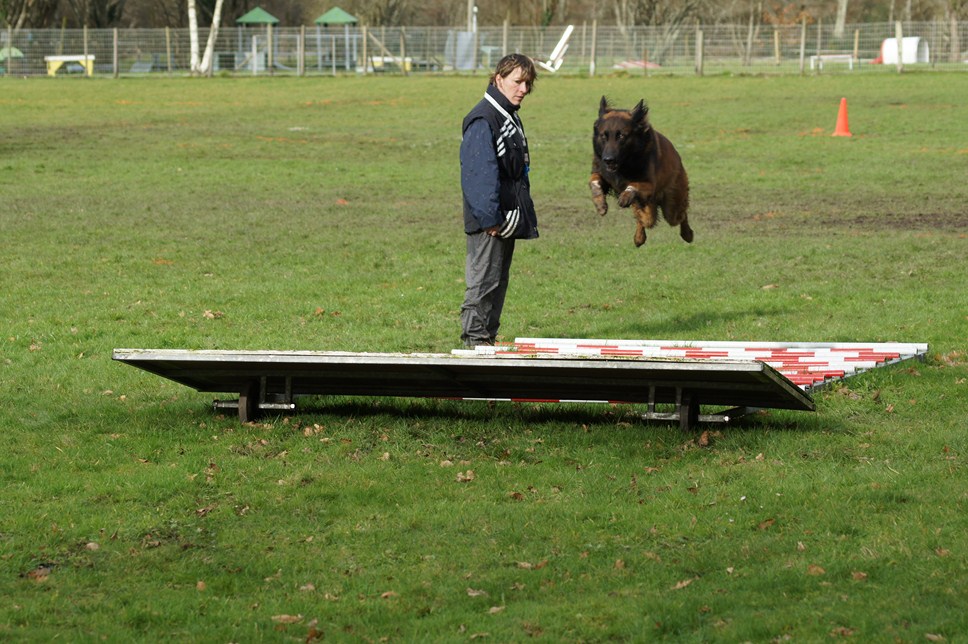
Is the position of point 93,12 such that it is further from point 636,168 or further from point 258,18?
point 636,168

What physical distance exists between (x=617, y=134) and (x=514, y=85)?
108 centimetres

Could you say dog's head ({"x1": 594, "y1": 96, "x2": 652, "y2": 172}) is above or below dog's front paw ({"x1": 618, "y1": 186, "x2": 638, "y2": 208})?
above

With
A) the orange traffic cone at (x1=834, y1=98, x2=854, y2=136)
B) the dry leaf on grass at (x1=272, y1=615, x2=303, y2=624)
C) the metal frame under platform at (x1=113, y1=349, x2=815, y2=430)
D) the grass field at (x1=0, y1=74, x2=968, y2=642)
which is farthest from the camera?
the orange traffic cone at (x1=834, y1=98, x2=854, y2=136)

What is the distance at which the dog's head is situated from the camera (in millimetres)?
8156

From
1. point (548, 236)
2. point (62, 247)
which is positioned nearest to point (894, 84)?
point (548, 236)

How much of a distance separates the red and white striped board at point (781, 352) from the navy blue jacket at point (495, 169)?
867 millimetres

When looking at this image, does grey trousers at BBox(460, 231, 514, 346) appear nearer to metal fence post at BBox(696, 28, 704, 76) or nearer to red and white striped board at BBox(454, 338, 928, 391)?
red and white striped board at BBox(454, 338, 928, 391)

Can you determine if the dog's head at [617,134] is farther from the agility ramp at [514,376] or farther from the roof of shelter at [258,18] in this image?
the roof of shelter at [258,18]

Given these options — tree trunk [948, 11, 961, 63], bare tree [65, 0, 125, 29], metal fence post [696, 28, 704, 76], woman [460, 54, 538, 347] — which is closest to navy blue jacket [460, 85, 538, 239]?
woman [460, 54, 538, 347]

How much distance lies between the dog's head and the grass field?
160 centimetres

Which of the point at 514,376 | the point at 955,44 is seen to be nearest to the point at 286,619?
the point at 514,376

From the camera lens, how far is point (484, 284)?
9.46 metres

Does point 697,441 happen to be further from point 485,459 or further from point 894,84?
point 894,84

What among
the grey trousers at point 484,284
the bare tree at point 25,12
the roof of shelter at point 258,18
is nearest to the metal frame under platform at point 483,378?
the grey trousers at point 484,284
